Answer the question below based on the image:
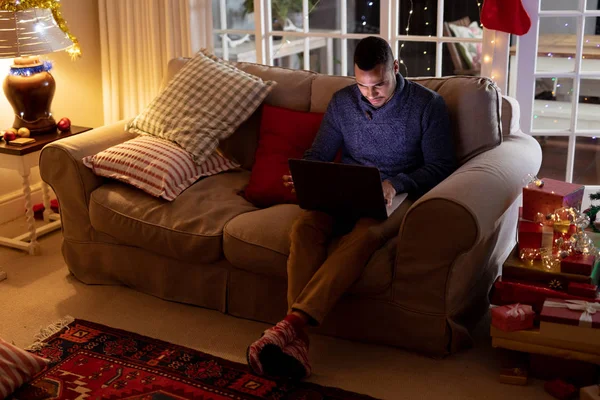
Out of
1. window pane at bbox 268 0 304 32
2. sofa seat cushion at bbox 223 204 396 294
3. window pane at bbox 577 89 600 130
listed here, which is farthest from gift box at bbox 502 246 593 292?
window pane at bbox 268 0 304 32

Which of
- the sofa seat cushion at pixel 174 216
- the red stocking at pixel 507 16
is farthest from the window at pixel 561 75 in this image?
the sofa seat cushion at pixel 174 216

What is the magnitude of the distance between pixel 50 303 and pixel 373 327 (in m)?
1.41

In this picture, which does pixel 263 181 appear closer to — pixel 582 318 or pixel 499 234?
pixel 499 234

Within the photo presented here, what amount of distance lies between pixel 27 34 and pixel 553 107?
2640 mm

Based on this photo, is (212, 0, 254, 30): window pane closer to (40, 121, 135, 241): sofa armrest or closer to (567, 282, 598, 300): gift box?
(40, 121, 135, 241): sofa armrest

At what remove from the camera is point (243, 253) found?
2.98 meters

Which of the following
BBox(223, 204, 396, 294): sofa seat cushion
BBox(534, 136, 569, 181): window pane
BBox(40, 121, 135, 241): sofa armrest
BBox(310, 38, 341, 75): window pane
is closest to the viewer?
BBox(223, 204, 396, 294): sofa seat cushion

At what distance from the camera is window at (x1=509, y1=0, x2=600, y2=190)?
3703 millimetres

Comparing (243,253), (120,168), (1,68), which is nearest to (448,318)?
(243,253)

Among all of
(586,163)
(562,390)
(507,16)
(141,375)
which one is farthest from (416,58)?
(141,375)

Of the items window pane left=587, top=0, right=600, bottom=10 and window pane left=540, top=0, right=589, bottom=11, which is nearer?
window pane left=540, top=0, right=589, bottom=11

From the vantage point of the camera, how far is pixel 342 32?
4.14 m

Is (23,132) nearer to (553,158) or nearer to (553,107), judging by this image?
(553,107)

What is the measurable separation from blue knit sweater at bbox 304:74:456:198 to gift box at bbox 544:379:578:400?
828 millimetres
